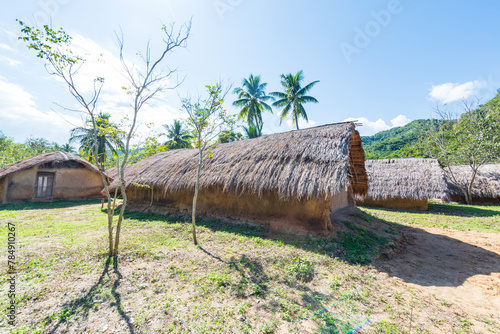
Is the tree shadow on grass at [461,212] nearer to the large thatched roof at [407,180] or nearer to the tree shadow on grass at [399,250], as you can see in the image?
the large thatched roof at [407,180]

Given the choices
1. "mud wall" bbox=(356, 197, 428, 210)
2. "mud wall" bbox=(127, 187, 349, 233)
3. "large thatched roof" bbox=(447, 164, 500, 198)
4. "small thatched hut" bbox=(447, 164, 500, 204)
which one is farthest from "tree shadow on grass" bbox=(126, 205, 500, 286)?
"large thatched roof" bbox=(447, 164, 500, 198)

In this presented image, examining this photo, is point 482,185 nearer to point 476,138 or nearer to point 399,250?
point 476,138

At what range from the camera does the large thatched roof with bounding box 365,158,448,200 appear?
10336 mm

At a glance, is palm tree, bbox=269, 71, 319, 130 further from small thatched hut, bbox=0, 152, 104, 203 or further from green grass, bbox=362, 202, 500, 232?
small thatched hut, bbox=0, 152, 104, 203

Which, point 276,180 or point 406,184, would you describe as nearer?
point 276,180

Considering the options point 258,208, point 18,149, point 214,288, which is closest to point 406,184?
point 258,208

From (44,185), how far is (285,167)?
14.7 metres

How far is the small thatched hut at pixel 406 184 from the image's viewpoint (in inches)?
409

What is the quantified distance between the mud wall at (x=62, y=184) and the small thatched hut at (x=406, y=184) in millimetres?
17729

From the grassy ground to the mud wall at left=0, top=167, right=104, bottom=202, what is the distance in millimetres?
7444

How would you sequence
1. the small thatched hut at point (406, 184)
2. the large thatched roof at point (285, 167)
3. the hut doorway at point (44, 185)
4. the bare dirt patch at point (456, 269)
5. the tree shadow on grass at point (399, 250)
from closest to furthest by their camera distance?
the bare dirt patch at point (456, 269), the tree shadow on grass at point (399, 250), the large thatched roof at point (285, 167), the small thatched hut at point (406, 184), the hut doorway at point (44, 185)

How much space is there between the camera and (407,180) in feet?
36.6

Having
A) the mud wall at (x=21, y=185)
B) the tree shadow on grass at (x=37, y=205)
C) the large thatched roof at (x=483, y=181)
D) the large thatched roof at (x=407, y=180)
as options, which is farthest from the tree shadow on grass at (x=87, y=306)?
the large thatched roof at (x=483, y=181)

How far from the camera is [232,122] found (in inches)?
214
